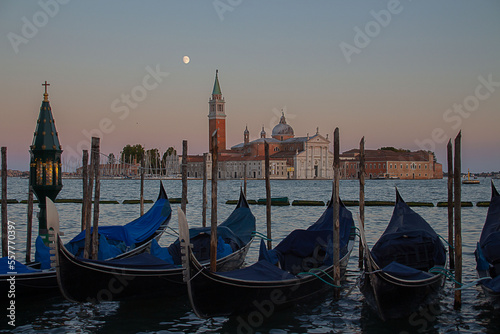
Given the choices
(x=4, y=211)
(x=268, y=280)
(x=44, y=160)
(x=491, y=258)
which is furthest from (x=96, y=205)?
(x=491, y=258)

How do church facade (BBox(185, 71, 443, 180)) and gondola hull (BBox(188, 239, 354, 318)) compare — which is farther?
church facade (BBox(185, 71, 443, 180))

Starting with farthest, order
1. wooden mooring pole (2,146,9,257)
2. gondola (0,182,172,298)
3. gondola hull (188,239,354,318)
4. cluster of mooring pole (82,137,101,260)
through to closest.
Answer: wooden mooring pole (2,146,9,257), cluster of mooring pole (82,137,101,260), gondola (0,182,172,298), gondola hull (188,239,354,318)

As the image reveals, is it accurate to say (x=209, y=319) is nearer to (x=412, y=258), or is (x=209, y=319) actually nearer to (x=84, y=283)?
(x=84, y=283)

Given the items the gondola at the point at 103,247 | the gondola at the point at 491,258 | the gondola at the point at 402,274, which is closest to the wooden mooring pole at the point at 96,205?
the gondola at the point at 103,247

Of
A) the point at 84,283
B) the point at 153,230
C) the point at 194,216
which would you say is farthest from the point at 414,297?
the point at 194,216

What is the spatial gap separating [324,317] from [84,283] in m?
2.76

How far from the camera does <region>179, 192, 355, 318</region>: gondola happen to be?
5.92 m

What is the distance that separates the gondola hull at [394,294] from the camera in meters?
5.98

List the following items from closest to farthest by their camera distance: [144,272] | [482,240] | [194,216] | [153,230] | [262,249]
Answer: [144,272], [262,249], [482,240], [153,230], [194,216]

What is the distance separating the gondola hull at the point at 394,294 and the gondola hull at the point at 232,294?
0.92 metres

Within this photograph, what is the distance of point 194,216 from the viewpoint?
21.0m

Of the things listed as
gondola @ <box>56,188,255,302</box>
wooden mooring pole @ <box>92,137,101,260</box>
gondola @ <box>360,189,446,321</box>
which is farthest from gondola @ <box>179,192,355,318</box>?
wooden mooring pole @ <box>92,137,101,260</box>

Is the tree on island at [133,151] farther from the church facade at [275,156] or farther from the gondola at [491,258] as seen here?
the gondola at [491,258]

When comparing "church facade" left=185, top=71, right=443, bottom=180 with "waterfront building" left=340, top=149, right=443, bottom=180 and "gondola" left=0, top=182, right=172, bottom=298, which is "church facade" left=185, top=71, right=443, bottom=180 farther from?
"gondola" left=0, top=182, right=172, bottom=298
